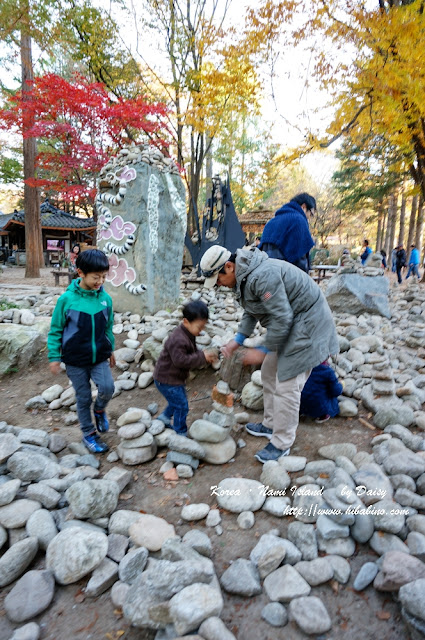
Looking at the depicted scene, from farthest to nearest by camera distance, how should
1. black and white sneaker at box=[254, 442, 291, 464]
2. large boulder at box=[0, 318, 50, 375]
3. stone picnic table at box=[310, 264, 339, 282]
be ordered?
stone picnic table at box=[310, 264, 339, 282] < large boulder at box=[0, 318, 50, 375] < black and white sneaker at box=[254, 442, 291, 464]

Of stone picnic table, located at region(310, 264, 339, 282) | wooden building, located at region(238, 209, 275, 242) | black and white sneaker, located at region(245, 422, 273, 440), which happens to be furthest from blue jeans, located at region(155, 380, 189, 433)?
wooden building, located at region(238, 209, 275, 242)

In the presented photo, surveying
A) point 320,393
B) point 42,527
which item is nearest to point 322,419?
point 320,393

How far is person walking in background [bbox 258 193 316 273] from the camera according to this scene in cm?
305

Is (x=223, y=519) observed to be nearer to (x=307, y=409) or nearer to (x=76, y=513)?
(x=76, y=513)

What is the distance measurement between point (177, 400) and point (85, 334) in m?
0.79

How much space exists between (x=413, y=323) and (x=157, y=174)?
4.63 m

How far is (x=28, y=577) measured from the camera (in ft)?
5.07

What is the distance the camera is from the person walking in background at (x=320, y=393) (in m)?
2.69

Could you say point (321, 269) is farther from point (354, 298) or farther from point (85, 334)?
point (85, 334)

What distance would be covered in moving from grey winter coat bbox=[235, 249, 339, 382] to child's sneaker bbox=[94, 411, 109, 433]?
1.44 metres

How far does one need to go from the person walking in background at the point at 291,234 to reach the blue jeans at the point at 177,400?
4.62 feet

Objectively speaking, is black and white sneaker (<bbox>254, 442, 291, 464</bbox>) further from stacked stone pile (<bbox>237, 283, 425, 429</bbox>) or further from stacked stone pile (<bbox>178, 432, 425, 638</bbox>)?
stacked stone pile (<bbox>237, 283, 425, 429</bbox>)

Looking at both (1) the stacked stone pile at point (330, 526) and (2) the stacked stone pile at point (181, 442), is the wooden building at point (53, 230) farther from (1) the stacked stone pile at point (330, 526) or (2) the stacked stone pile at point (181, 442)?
(1) the stacked stone pile at point (330, 526)

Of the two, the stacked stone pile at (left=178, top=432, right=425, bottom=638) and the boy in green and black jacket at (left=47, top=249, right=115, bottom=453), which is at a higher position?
the boy in green and black jacket at (left=47, top=249, right=115, bottom=453)
